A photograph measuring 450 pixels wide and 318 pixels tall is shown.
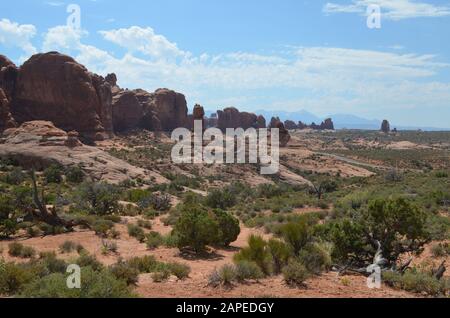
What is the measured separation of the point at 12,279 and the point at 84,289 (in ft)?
8.82

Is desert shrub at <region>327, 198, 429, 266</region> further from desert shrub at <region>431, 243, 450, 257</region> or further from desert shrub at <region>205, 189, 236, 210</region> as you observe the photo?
desert shrub at <region>205, 189, 236, 210</region>

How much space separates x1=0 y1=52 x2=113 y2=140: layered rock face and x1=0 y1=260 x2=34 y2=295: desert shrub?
46.5 metres

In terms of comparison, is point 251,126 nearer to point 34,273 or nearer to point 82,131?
point 82,131

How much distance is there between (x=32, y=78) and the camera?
175 ft

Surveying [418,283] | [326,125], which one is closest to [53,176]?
[418,283]

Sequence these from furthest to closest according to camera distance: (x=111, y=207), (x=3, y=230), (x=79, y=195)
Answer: (x=79, y=195), (x=111, y=207), (x=3, y=230)

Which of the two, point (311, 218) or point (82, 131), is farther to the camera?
point (82, 131)

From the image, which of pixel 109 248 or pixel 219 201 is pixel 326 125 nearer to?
pixel 219 201

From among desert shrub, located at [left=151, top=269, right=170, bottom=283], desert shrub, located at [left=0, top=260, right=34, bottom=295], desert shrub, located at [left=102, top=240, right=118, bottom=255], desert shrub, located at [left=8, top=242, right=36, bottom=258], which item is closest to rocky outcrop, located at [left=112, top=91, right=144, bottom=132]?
desert shrub, located at [left=102, top=240, right=118, bottom=255]

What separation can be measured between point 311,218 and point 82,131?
39.7m

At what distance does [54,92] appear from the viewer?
2108 inches

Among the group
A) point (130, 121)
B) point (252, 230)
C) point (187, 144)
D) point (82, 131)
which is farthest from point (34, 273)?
point (130, 121)

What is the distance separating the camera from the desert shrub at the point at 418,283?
9.85 metres

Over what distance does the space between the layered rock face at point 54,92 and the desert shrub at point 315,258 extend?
46429 millimetres
